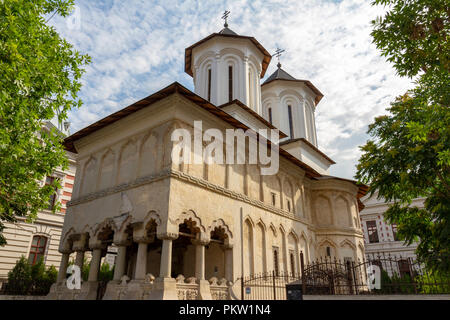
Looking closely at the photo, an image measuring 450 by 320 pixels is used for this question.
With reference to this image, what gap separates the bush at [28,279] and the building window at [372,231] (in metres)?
26.6

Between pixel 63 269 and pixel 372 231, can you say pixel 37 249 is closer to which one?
pixel 63 269

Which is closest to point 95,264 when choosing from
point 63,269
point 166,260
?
point 63,269

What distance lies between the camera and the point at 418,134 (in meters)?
7.98

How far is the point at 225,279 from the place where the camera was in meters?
11.1

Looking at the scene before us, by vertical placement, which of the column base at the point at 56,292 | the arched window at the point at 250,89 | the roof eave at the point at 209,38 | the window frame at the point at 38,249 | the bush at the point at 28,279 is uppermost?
the roof eave at the point at 209,38

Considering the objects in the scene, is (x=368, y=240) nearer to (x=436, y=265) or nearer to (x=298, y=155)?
(x=298, y=155)

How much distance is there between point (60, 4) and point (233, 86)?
10.8 metres

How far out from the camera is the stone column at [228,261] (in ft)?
37.8

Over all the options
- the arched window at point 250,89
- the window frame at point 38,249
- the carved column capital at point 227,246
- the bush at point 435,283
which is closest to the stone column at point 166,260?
the carved column capital at point 227,246

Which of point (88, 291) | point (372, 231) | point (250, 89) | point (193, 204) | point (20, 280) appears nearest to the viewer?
point (193, 204)

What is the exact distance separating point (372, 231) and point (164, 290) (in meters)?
26.6

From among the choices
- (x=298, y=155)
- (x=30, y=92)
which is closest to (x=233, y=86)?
(x=298, y=155)

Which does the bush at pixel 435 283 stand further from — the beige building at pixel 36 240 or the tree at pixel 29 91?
the beige building at pixel 36 240

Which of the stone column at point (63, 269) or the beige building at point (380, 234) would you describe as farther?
the beige building at point (380, 234)
